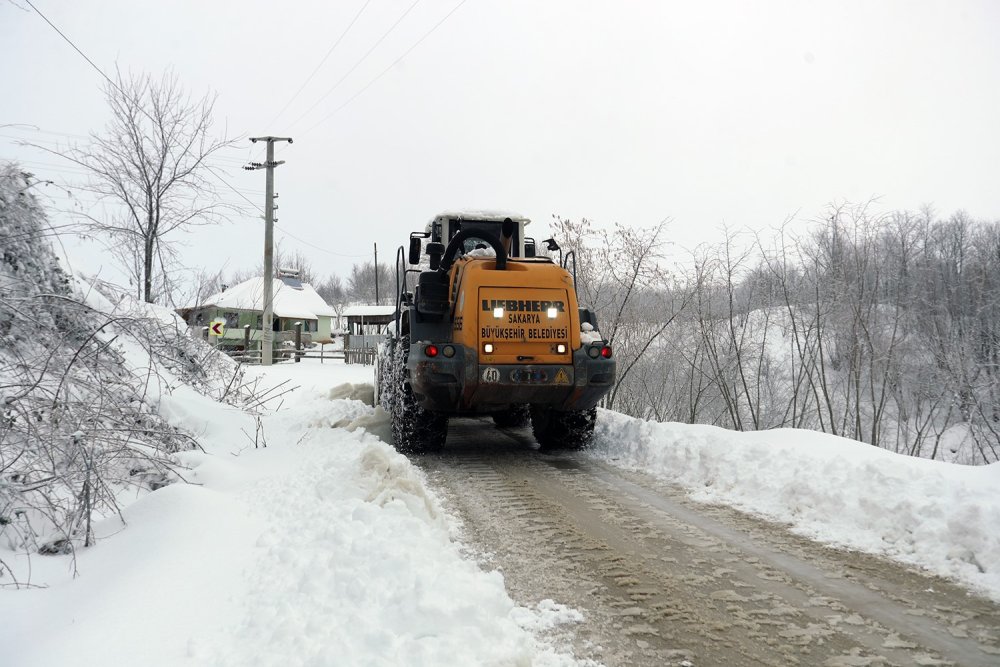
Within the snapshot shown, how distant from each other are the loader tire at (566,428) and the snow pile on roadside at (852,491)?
958mm

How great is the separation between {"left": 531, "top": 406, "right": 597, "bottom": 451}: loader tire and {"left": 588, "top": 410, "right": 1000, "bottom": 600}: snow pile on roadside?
958mm

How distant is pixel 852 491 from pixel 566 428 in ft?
12.2

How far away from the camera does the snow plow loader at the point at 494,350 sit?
6672 millimetres

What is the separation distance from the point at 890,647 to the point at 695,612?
865 millimetres

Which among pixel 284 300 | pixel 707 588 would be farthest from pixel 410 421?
pixel 284 300

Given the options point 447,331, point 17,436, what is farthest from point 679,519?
A: point 17,436

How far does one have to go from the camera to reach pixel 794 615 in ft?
10.0

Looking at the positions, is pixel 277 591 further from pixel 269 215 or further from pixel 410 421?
pixel 269 215

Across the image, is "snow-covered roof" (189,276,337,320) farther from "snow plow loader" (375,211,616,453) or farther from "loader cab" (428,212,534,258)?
"snow plow loader" (375,211,616,453)

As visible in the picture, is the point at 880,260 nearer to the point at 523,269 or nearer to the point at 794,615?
the point at 523,269

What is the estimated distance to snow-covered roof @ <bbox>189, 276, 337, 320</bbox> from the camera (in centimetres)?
3709

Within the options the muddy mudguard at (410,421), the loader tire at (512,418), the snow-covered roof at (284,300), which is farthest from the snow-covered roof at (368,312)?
the muddy mudguard at (410,421)

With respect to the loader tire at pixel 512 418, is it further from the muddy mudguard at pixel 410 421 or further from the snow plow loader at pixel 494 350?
the muddy mudguard at pixel 410 421

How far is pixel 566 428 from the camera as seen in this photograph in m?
7.77
